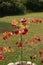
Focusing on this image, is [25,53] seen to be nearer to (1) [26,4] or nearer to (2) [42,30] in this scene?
(2) [42,30]

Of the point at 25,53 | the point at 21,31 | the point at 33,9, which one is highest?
the point at 21,31

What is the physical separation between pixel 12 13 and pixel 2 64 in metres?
12.0

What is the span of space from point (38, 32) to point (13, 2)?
7.96 m

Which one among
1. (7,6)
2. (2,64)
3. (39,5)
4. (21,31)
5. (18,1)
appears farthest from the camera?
(39,5)

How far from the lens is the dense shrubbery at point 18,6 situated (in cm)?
1838

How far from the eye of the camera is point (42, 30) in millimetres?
12117

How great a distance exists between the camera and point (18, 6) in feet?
63.4

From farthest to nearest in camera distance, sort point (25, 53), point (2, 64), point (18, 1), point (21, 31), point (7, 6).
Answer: point (18, 1) < point (7, 6) < point (25, 53) < point (2, 64) < point (21, 31)

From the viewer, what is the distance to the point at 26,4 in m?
21.0

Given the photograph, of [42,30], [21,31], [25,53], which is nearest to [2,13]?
[42,30]

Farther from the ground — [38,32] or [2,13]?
[38,32]

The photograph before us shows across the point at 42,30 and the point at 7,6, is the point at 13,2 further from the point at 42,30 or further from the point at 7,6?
the point at 42,30

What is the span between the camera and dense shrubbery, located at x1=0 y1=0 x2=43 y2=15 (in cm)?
1838

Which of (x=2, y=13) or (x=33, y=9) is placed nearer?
(x=2, y=13)
